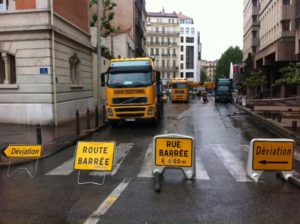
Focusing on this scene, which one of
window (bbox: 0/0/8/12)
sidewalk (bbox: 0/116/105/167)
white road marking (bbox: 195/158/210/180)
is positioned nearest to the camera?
white road marking (bbox: 195/158/210/180)

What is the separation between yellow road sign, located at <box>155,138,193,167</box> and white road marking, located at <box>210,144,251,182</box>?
3.90 feet

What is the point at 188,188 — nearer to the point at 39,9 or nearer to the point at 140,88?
the point at 140,88

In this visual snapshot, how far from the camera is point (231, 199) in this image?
6.55 meters

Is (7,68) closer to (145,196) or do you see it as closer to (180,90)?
(145,196)

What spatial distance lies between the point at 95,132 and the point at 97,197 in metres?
9.88

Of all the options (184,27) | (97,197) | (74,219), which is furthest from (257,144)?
(184,27)

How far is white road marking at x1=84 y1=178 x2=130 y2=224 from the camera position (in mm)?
5548

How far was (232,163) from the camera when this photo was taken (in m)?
9.57

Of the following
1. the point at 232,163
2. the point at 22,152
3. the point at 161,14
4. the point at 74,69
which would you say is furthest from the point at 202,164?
the point at 161,14

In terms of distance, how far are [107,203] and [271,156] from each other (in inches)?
144

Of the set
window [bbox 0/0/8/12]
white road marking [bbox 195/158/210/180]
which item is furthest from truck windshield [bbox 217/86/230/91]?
white road marking [bbox 195/158/210/180]

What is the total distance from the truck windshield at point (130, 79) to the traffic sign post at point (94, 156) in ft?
30.6

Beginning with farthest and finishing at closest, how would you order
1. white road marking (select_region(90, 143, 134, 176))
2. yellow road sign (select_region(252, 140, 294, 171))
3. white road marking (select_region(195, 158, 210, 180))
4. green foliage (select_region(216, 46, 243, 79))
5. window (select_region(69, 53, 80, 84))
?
green foliage (select_region(216, 46, 243, 79)) → window (select_region(69, 53, 80, 84)) → white road marking (select_region(90, 143, 134, 176)) → white road marking (select_region(195, 158, 210, 180)) → yellow road sign (select_region(252, 140, 294, 171))

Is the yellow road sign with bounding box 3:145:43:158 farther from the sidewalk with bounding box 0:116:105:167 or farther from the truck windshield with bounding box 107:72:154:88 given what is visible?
the truck windshield with bounding box 107:72:154:88
